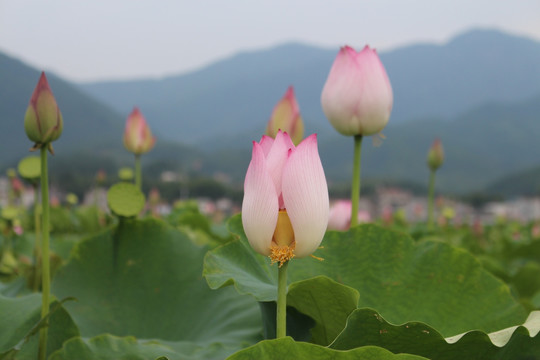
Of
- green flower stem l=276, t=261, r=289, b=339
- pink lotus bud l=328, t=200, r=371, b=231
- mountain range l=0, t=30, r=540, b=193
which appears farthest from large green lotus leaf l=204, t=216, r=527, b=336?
mountain range l=0, t=30, r=540, b=193

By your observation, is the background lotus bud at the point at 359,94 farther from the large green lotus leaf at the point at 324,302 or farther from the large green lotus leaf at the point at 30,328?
the large green lotus leaf at the point at 30,328

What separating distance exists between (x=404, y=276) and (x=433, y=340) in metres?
0.29

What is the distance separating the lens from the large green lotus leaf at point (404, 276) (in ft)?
2.80

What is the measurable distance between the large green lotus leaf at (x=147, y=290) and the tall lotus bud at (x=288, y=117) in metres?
0.38

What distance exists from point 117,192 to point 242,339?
39 cm

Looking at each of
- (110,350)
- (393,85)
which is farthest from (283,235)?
(393,85)

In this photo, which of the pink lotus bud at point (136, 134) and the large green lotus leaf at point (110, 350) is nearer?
the large green lotus leaf at point (110, 350)

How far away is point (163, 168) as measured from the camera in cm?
4253

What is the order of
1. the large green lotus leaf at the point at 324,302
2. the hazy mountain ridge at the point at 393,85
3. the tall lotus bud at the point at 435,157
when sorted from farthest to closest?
the hazy mountain ridge at the point at 393,85, the tall lotus bud at the point at 435,157, the large green lotus leaf at the point at 324,302

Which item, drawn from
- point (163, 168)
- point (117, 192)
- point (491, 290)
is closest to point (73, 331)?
point (117, 192)

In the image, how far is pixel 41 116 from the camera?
823mm

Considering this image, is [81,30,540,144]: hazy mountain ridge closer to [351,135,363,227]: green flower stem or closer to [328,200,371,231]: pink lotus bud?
[328,200,371,231]: pink lotus bud

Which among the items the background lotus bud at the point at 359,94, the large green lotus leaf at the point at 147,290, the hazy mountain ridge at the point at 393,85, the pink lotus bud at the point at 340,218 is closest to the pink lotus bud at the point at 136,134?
the pink lotus bud at the point at 340,218

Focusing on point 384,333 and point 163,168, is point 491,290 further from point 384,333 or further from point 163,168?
point 163,168
